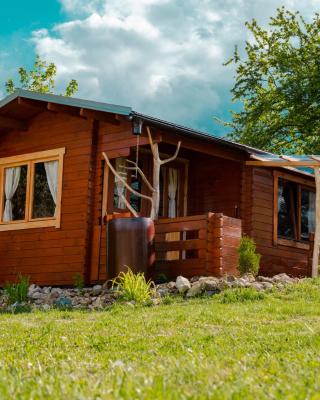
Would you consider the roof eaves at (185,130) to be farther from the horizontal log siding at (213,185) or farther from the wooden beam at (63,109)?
the wooden beam at (63,109)

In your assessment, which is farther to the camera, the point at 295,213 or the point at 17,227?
the point at 295,213

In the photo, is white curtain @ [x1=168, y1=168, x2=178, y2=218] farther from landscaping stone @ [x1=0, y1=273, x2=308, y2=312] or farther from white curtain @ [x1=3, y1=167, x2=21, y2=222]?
landscaping stone @ [x1=0, y1=273, x2=308, y2=312]

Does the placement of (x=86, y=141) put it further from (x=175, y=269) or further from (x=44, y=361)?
(x=44, y=361)

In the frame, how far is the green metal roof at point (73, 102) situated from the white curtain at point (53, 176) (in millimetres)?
1345

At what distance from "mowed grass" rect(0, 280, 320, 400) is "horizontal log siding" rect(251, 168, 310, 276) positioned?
14.9 ft

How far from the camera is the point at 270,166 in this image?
1536 cm

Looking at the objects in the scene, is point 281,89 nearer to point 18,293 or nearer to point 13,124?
point 13,124

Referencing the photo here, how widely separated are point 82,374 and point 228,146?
10217 millimetres

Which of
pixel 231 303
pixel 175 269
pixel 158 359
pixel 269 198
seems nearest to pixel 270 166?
pixel 269 198

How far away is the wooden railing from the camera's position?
12.2 metres

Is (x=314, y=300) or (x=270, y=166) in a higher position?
(x=270, y=166)

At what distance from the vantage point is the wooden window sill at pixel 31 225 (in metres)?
14.4

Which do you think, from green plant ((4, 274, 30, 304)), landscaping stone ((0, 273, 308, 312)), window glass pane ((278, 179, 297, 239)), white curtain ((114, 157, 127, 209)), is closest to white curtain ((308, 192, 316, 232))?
window glass pane ((278, 179, 297, 239))

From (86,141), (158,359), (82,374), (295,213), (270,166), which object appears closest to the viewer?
(82,374)
